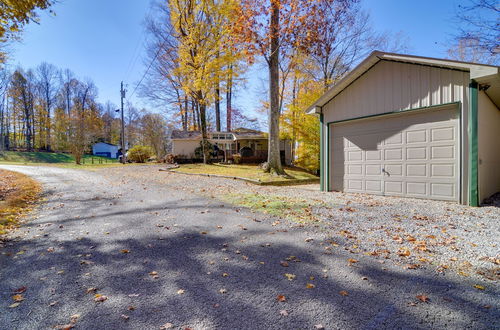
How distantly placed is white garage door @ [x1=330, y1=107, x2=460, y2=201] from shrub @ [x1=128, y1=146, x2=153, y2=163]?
72.1 feet

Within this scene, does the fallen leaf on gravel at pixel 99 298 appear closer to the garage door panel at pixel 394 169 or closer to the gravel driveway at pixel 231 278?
the gravel driveway at pixel 231 278

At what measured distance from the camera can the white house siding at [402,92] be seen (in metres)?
6.15

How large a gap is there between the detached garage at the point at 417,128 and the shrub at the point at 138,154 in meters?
21.9

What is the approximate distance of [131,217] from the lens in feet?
17.1

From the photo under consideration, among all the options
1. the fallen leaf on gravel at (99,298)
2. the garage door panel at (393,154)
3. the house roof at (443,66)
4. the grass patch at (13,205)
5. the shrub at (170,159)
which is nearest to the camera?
the fallen leaf on gravel at (99,298)

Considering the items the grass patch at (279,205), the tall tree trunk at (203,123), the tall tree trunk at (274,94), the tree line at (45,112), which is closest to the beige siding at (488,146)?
the grass patch at (279,205)

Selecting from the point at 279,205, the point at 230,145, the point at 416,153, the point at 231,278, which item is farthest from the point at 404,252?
the point at 230,145

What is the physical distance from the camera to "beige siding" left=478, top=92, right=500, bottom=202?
6.32 metres

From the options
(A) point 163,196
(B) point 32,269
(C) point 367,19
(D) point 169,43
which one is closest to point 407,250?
(B) point 32,269

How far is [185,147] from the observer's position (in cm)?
2370

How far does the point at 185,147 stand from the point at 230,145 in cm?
487

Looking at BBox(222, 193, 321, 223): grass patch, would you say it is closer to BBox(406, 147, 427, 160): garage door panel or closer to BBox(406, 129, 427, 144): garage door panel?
BBox(406, 147, 427, 160): garage door panel

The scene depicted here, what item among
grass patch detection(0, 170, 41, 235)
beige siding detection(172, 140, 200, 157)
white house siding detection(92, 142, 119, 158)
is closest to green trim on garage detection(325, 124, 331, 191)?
grass patch detection(0, 170, 41, 235)

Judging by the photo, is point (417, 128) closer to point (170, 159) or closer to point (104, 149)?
point (170, 159)
